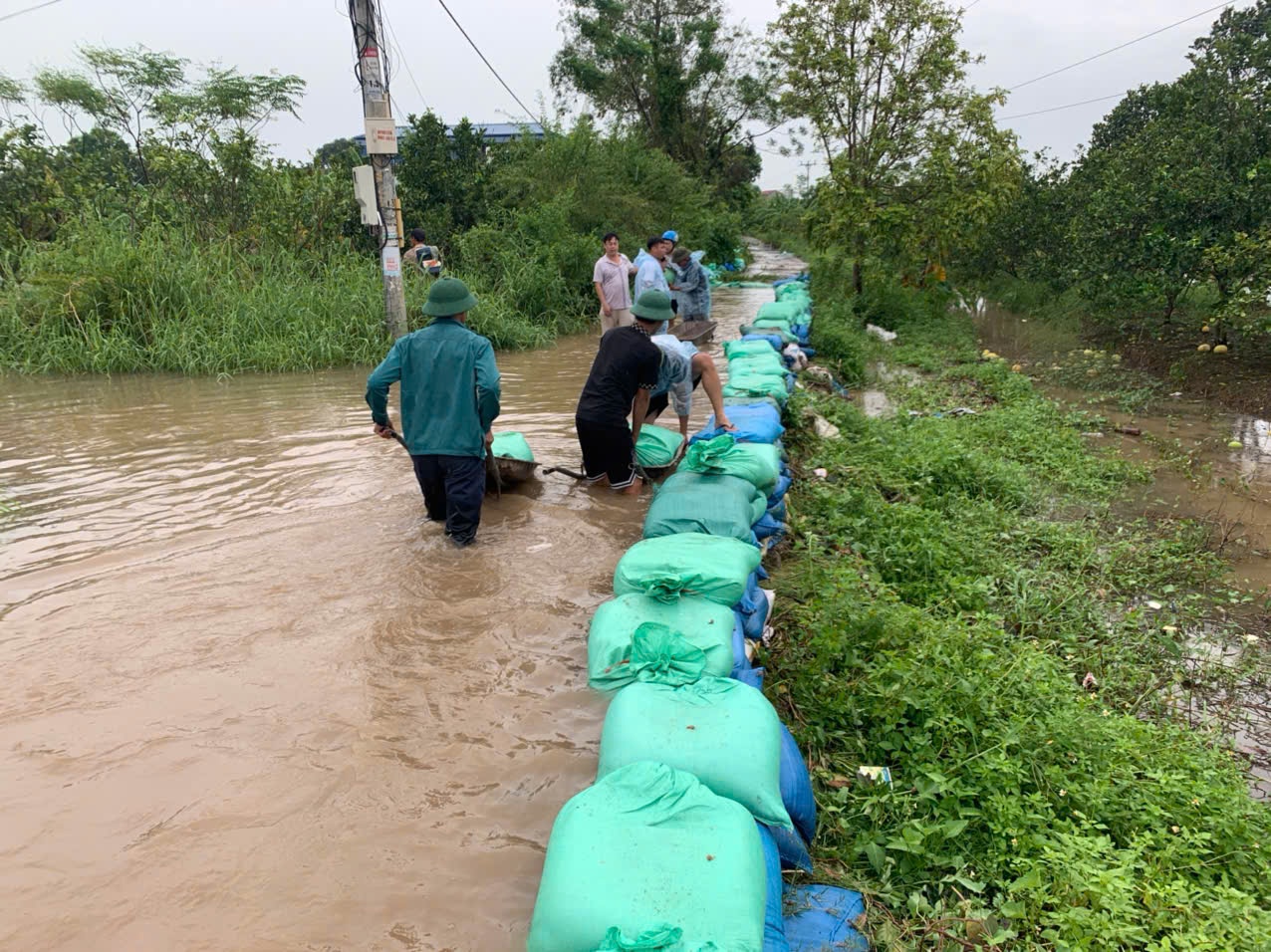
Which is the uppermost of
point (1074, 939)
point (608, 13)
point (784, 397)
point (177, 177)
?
point (608, 13)

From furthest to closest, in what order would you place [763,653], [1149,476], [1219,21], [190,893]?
[1219,21] → [1149,476] → [763,653] → [190,893]

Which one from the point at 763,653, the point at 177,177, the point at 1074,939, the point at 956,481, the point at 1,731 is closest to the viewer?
the point at 1074,939

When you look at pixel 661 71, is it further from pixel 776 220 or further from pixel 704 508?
pixel 704 508

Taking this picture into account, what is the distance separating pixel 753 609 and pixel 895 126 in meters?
9.91

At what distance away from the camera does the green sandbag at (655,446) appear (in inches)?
180

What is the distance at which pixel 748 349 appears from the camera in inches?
270

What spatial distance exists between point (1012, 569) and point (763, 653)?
1.47 m

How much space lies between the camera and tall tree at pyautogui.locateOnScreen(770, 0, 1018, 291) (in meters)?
10.2

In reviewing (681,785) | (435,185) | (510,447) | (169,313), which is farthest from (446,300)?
(435,185)

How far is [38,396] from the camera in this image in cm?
711

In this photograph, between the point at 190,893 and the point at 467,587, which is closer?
the point at 190,893

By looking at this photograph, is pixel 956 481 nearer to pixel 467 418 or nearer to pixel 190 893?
pixel 467 418

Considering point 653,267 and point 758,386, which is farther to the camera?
point 653,267

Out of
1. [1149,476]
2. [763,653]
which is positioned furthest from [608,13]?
[763,653]
